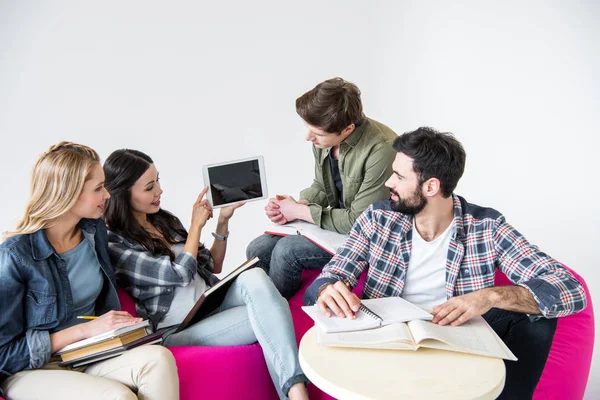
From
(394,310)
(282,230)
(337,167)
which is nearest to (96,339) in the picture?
(394,310)

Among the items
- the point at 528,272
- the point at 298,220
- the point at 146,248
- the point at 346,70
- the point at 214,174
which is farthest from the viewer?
the point at 346,70

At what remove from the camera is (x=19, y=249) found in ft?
6.08

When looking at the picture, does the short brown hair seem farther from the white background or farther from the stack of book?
the white background

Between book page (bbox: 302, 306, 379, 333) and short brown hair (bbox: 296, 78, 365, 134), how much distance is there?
0.99m

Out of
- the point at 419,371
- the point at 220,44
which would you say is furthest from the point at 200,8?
the point at 419,371

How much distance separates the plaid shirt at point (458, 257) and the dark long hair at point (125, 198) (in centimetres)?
63

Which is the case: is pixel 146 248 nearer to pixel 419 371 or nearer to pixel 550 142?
pixel 419 371

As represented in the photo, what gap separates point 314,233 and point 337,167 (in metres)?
0.36

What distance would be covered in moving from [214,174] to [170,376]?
36.7 inches

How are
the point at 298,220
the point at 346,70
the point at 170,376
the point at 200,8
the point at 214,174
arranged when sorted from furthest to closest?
the point at 346,70
the point at 200,8
the point at 298,220
the point at 214,174
the point at 170,376

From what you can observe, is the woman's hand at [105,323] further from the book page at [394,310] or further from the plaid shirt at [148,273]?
the book page at [394,310]

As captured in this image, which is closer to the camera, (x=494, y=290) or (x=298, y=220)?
(x=494, y=290)

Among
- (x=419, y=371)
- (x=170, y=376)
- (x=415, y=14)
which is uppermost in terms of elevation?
(x=415, y=14)

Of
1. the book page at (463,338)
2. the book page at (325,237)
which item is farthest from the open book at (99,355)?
the book page at (325,237)
